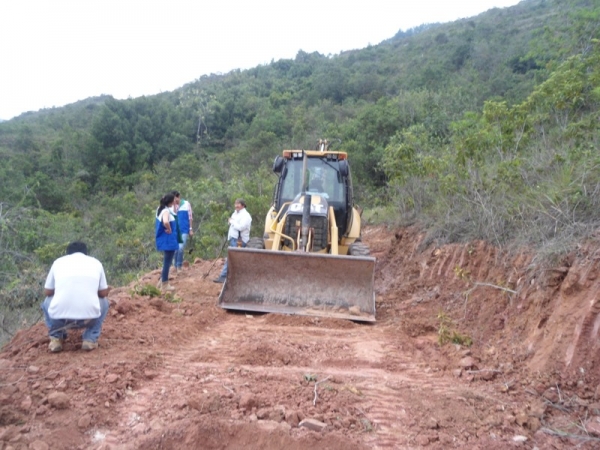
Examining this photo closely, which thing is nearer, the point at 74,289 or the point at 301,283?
the point at 74,289

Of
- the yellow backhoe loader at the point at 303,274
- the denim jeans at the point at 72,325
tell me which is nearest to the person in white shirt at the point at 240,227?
the yellow backhoe loader at the point at 303,274

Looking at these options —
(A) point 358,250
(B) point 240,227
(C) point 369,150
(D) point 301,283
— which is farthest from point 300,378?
(C) point 369,150

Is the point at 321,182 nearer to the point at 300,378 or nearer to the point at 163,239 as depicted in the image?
the point at 163,239

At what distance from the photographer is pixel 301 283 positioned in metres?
7.16

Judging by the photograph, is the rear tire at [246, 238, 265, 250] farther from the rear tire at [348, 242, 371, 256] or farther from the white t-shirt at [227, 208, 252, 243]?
the rear tire at [348, 242, 371, 256]

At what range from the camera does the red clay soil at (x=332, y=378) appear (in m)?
3.54

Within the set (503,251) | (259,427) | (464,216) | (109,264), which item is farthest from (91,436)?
(109,264)

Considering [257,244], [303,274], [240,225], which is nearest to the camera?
[303,274]

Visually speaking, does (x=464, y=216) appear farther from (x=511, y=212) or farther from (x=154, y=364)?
(x=154, y=364)

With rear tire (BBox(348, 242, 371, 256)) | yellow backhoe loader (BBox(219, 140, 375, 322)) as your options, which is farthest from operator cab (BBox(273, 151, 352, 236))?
yellow backhoe loader (BBox(219, 140, 375, 322))

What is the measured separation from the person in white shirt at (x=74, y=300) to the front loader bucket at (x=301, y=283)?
2261 mm

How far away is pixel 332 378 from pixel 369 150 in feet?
61.2

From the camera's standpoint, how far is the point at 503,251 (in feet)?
20.5

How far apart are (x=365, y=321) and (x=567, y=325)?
291 centimetres
